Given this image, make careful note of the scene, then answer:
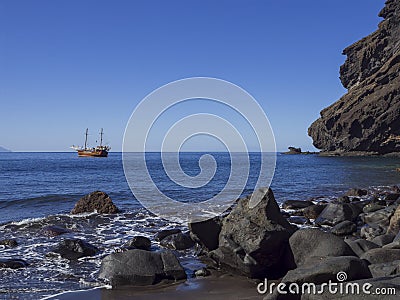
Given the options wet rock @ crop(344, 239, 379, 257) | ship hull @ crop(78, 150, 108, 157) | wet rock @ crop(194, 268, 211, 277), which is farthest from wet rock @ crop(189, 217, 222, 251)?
ship hull @ crop(78, 150, 108, 157)

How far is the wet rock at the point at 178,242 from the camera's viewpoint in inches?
449

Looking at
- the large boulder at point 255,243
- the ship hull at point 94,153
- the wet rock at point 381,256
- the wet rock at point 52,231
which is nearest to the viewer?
the wet rock at point 381,256

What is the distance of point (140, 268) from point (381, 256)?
16.5 ft

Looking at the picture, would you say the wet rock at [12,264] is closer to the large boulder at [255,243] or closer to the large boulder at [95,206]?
the large boulder at [255,243]

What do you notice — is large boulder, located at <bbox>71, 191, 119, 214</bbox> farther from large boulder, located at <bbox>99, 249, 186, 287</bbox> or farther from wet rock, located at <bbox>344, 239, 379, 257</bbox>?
wet rock, located at <bbox>344, 239, 379, 257</bbox>

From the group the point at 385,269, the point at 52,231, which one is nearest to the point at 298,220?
the point at 385,269

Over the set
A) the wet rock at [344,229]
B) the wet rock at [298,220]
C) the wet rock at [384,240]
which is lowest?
the wet rock at [298,220]

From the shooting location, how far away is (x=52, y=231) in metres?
13.6

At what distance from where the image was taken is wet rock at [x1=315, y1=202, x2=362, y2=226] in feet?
47.7

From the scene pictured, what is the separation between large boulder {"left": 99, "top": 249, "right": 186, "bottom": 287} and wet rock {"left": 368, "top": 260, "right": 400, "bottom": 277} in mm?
3851

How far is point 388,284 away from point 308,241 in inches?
126

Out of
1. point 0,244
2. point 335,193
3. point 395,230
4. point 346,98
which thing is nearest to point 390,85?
point 346,98

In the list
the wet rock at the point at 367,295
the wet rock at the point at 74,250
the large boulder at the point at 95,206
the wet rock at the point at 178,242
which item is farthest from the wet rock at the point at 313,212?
the wet rock at the point at 367,295

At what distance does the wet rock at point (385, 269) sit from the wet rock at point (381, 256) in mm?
774
